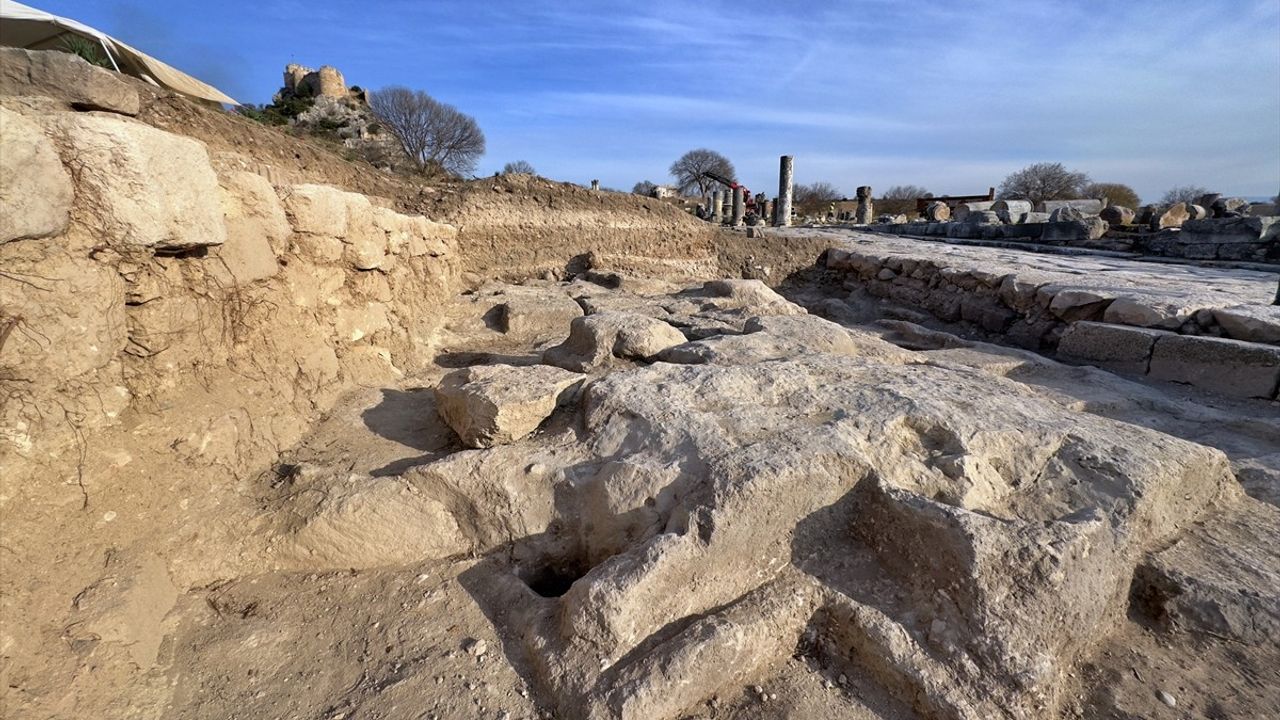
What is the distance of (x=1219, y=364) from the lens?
3.48 meters

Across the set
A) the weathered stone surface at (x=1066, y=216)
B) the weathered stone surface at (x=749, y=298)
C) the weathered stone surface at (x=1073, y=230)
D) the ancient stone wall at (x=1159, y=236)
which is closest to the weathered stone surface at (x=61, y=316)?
the weathered stone surface at (x=749, y=298)

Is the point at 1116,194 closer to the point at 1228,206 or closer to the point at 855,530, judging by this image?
the point at 1228,206

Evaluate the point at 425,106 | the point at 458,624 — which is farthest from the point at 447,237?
the point at 425,106

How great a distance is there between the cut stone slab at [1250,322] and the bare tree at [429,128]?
2553 cm

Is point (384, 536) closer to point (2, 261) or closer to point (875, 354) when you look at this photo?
point (2, 261)

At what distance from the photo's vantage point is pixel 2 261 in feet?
5.10

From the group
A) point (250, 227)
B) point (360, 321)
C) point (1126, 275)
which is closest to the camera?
point (250, 227)

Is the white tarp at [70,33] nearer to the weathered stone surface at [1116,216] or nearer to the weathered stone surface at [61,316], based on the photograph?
the weathered stone surface at [61,316]

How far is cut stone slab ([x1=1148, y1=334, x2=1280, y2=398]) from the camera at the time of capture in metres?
3.31

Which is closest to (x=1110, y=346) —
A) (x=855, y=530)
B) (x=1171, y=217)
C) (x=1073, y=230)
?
(x=855, y=530)

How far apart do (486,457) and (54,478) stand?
121 centimetres

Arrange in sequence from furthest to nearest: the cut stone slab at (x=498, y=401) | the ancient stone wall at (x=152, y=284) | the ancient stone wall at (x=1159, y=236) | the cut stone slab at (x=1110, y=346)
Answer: the ancient stone wall at (x=1159, y=236) → the cut stone slab at (x=1110, y=346) → the cut stone slab at (x=498, y=401) → the ancient stone wall at (x=152, y=284)

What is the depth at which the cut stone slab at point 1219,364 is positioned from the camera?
10.8 ft

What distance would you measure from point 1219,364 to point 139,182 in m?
5.43
